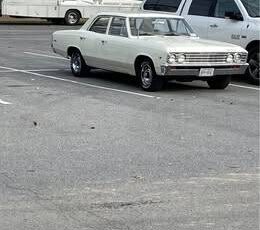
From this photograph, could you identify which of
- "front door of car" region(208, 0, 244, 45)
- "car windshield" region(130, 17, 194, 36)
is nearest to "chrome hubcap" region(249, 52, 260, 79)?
"front door of car" region(208, 0, 244, 45)

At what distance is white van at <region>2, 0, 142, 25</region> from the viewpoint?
103 ft

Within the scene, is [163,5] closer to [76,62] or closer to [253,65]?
[76,62]

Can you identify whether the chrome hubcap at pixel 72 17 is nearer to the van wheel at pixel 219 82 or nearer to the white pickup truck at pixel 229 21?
the white pickup truck at pixel 229 21

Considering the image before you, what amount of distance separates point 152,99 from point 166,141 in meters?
3.37

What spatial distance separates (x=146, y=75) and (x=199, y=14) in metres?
3.48

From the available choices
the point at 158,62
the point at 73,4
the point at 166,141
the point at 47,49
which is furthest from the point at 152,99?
the point at 73,4

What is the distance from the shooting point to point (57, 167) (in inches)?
266

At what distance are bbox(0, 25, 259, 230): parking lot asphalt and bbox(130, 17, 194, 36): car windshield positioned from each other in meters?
1.08

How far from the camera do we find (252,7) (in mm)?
14156

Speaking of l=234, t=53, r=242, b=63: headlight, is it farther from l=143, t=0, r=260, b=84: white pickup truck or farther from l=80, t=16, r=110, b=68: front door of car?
l=80, t=16, r=110, b=68: front door of car

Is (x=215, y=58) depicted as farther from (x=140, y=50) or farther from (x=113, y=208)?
(x=113, y=208)

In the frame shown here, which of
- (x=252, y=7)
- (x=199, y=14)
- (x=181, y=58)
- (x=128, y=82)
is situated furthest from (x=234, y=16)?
(x=181, y=58)

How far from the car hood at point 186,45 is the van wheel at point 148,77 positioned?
1.43 feet

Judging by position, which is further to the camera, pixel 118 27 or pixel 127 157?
pixel 118 27
